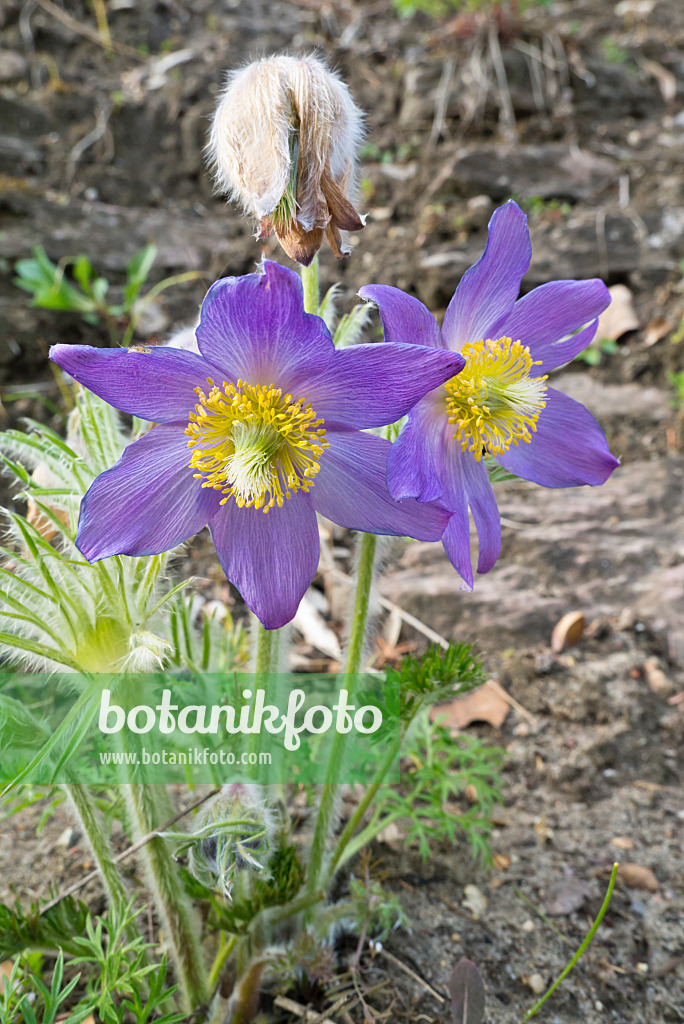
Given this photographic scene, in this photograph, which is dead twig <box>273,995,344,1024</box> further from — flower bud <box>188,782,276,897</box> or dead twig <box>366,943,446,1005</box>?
flower bud <box>188,782,276,897</box>

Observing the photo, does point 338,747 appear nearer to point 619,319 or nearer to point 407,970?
point 407,970

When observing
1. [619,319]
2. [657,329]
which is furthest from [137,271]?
[657,329]

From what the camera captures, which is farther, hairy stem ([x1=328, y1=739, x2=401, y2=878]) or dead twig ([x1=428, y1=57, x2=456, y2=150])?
dead twig ([x1=428, y1=57, x2=456, y2=150])

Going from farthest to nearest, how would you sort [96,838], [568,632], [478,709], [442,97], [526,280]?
[442,97]
[526,280]
[568,632]
[478,709]
[96,838]

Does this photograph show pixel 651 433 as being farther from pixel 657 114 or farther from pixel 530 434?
pixel 657 114

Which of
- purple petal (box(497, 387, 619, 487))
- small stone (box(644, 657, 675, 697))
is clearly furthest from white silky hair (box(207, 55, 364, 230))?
small stone (box(644, 657, 675, 697))

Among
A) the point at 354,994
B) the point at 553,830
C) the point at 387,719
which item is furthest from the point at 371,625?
the point at 553,830
